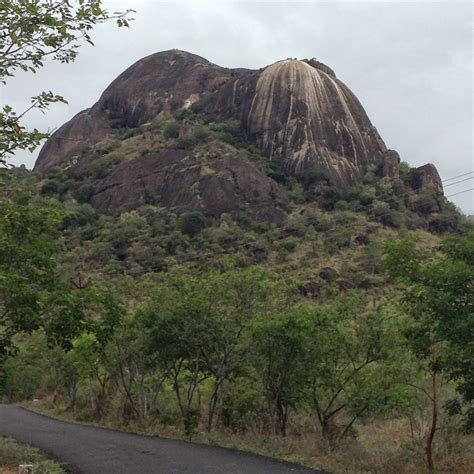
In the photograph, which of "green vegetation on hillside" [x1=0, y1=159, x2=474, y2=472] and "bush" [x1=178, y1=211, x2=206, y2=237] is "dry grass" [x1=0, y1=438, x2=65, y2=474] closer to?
"green vegetation on hillside" [x1=0, y1=159, x2=474, y2=472]

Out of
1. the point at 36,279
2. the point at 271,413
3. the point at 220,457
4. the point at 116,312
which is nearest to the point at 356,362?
the point at 271,413

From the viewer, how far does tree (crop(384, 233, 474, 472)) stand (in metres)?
11.5

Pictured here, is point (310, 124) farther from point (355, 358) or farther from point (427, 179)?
point (355, 358)

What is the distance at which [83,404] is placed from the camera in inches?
1455

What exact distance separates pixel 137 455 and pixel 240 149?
232ft

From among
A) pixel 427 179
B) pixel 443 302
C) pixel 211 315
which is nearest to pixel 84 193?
pixel 427 179

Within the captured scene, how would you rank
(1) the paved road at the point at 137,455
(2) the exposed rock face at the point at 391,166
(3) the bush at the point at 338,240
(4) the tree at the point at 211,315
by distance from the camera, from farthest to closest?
(2) the exposed rock face at the point at 391,166 < (3) the bush at the point at 338,240 < (4) the tree at the point at 211,315 < (1) the paved road at the point at 137,455

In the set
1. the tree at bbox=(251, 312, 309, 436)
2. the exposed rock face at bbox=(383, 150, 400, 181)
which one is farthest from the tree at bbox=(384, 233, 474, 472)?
the exposed rock face at bbox=(383, 150, 400, 181)

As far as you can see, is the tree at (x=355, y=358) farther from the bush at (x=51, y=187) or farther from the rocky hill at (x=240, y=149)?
the bush at (x=51, y=187)

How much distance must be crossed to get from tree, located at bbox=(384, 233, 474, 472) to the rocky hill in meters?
58.6

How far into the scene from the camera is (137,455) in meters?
17.6

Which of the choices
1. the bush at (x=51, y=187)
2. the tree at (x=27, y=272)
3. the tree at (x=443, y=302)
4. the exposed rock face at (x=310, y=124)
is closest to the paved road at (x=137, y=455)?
the tree at (x=443, y=302)

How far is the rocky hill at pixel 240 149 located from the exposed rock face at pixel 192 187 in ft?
0.48

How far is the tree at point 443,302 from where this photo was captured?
37.7 feet
